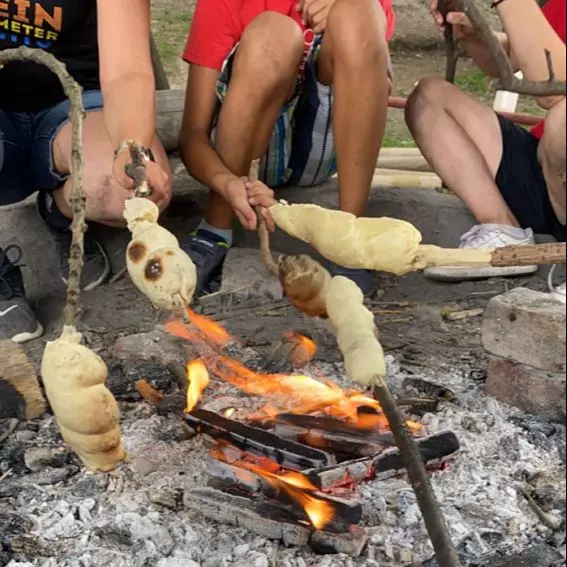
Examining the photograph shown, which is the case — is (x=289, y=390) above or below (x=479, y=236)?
below

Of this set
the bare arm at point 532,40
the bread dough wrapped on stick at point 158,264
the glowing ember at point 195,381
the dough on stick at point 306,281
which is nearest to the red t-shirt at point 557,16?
the bare arm at point 532,40

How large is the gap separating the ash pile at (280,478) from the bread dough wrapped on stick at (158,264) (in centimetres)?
47

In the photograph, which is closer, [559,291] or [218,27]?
[559,291]

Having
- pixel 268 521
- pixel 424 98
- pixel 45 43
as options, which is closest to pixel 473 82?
pixel 424 98

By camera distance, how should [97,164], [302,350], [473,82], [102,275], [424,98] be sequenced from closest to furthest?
[302,350]
[97,164]
[424,98]
[102,275]
[473,82]

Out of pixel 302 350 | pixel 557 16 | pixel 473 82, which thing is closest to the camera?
pixel 557 16

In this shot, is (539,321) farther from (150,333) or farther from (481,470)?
(150,333)

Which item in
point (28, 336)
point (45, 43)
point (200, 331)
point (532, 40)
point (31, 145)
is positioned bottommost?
point (28, 336)

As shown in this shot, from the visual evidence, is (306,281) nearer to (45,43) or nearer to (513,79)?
(513,79)

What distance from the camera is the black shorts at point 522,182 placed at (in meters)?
2.77

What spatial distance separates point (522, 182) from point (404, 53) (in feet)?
16.3

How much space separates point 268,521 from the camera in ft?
5.74

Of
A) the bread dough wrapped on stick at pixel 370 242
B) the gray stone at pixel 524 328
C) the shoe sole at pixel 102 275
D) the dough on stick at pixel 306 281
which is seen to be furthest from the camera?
the shoe sole at pixel 102 275

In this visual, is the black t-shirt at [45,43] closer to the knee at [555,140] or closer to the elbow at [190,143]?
the elbow at [190,143]
